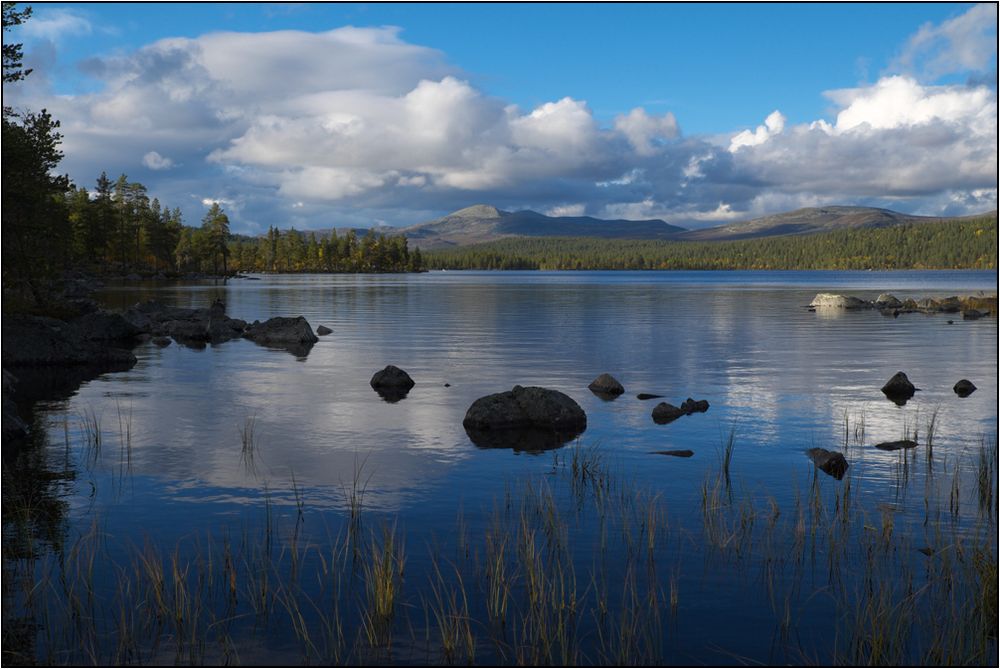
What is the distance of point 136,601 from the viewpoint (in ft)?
36.5

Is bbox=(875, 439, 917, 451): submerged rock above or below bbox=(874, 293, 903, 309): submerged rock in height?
below

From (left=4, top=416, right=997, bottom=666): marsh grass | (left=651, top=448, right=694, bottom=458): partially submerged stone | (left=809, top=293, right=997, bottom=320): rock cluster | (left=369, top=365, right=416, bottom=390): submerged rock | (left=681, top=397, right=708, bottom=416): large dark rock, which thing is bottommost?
(left=4, top=416, right=997, bottom=666): marsh grass

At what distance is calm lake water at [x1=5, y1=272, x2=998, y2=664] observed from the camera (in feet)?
47.2

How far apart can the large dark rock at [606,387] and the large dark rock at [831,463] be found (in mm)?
11745

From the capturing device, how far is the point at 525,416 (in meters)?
24.0

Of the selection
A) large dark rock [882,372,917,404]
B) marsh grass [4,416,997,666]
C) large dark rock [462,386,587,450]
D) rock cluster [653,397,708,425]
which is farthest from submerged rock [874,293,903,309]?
marsh grass [4,416,997,666]

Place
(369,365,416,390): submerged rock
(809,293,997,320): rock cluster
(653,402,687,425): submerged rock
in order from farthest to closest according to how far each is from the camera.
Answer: (809,293,997,320): rock cluster, (369,365,416,390): submerged rock, (653,402,687,425): submerged rock

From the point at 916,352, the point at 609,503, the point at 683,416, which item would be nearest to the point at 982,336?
the point at 916,352

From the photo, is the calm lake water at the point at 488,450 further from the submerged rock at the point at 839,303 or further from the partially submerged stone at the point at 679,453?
the submerged rock at the point at 839,303

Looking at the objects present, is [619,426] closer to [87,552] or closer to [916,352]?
[87,552]

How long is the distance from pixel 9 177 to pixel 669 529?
108 feet

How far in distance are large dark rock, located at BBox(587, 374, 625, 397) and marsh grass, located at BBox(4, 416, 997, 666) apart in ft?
47.4

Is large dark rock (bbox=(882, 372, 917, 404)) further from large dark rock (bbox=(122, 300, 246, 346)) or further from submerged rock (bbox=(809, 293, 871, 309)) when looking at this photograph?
submerged rock (bbox=(809, 293, 871, 309))

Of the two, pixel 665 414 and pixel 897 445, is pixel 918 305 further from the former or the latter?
pixel 897 445
